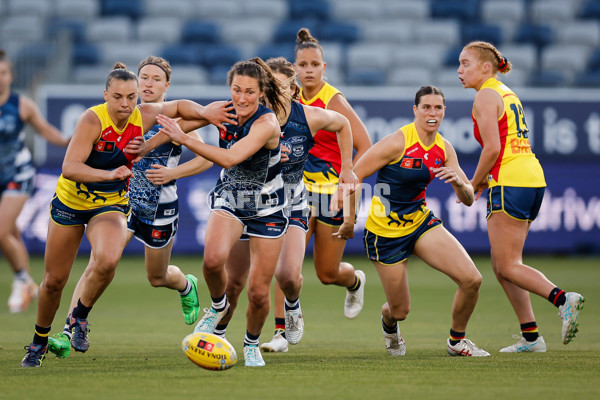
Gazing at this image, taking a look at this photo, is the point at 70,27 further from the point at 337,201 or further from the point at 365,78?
the point at 337,201

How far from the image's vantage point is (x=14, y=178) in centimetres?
1023

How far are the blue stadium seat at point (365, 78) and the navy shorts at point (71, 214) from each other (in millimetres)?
12352

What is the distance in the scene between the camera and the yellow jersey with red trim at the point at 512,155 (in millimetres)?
7391

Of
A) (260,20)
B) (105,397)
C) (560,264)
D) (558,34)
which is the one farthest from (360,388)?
(558,34)

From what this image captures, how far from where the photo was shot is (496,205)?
736 cm

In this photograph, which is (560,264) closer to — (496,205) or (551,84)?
(551,84)

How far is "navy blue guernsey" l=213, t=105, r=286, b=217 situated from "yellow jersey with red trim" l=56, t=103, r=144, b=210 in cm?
71

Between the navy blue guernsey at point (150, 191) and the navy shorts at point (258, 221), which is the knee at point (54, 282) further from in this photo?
the navy blue guernsey at point (150, 191)

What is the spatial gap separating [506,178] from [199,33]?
1378cm

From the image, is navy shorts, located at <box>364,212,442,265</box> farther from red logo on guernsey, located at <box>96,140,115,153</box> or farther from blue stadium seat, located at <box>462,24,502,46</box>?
blue stadium seat, located at <box>462,24,502,46</box>

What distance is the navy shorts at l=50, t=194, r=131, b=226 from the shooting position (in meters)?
6.50

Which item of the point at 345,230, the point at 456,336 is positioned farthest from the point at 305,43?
the point at 456,336

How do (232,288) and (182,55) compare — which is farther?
(182,55)

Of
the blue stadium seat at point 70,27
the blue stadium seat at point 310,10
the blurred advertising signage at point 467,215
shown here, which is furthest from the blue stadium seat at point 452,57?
the blue stadium seat at point 70,27
